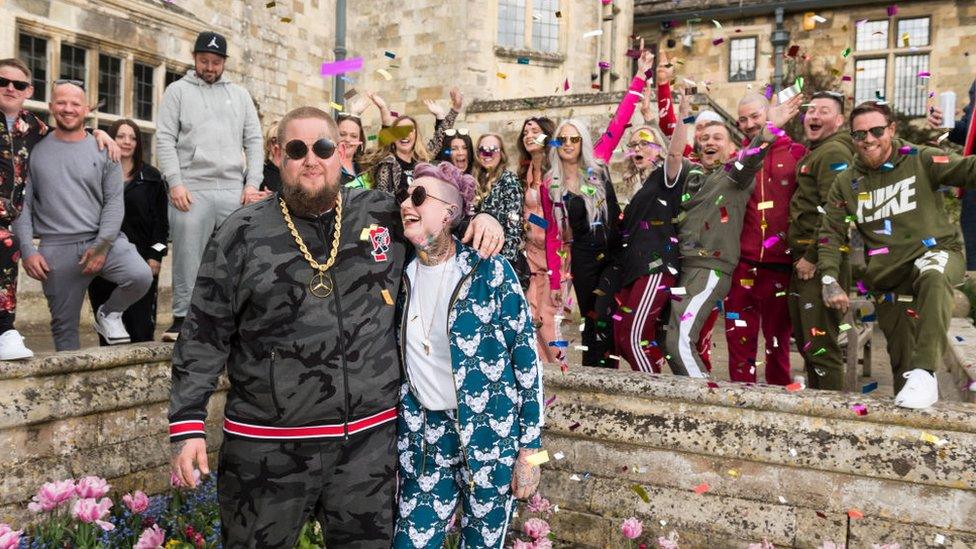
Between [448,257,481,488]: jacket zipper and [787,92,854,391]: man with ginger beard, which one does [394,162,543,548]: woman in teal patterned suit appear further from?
[787,92,854,391]: man with ginger beard

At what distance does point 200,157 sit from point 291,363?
124 inches

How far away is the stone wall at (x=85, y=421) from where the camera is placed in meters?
3.94

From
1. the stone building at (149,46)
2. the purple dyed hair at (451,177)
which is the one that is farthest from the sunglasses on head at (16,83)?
the stone building at (149,46)

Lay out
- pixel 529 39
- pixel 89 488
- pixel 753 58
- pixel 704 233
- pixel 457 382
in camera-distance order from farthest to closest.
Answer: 1. pixel 753 58
2. pixel 529 39
3. pixel 704 233
4. pixel 89 488
5. pixel 457 382

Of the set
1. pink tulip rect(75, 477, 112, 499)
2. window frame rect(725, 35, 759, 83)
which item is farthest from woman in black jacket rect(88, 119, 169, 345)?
window frame rect(725, 35, 759, 83)

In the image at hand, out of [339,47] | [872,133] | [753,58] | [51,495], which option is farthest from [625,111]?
[753,58]

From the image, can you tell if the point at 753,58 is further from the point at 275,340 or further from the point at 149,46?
the point at 275,340

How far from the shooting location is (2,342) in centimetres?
398

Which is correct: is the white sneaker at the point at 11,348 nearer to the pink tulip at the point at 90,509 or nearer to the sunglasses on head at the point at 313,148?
the pink tulip at the point at 90,509

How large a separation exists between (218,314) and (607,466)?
2.25m

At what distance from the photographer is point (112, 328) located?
5.00m

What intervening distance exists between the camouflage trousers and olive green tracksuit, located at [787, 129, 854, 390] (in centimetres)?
321

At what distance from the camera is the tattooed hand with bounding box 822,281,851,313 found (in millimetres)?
4723

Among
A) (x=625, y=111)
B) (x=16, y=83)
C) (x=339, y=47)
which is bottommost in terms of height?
(x=16, y=83)
